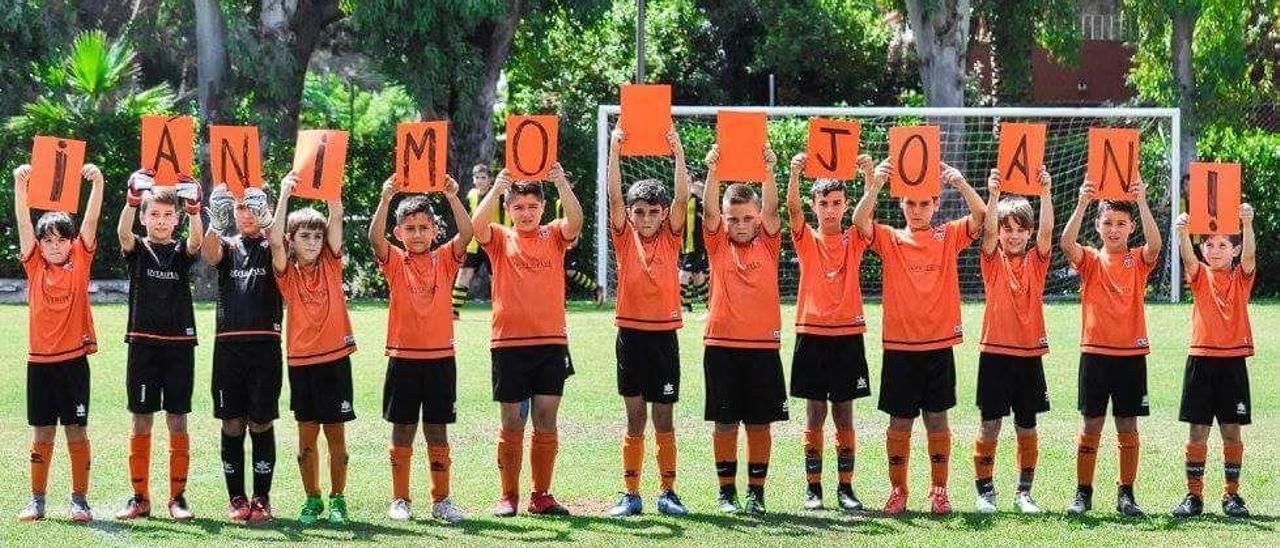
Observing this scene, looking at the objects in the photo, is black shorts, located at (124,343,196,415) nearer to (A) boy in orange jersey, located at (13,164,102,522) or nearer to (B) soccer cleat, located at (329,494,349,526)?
(A) boy in orange jersey, located at (13,164,102,522)

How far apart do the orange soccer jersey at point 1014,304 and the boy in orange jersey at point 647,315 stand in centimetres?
164

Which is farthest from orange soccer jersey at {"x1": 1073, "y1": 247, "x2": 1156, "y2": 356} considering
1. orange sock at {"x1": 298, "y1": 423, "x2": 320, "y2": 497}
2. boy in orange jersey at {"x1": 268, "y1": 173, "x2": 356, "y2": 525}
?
orange sock at {"x1": 298, "y1": 423, "x2": 320, "y2": 497}

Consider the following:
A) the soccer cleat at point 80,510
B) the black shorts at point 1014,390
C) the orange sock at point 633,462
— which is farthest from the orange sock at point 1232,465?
the soccer cleat at point 80,510

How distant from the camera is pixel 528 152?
33.2 feet

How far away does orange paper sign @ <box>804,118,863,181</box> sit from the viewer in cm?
1029

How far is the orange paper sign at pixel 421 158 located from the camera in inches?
398

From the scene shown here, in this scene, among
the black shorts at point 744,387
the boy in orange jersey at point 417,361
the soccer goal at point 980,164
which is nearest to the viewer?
the boy in orange jersey at point 417,361

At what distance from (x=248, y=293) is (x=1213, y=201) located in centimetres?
498

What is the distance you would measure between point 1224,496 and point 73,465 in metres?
5.90

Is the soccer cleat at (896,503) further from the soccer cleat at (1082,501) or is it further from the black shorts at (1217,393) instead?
the black shorts at (1217,393)

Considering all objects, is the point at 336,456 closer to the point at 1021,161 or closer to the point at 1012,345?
the point at 1012,345

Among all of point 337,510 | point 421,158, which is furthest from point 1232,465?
point 337,510

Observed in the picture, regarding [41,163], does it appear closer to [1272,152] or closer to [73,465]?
[73,465]

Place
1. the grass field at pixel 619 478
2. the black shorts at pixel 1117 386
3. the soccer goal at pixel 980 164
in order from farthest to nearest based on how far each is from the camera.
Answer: the soccer goal at pixel 980 164 → the black shorts at pixel 1117 386 → the grass field at pixel 619 478
